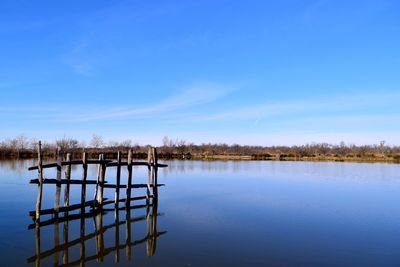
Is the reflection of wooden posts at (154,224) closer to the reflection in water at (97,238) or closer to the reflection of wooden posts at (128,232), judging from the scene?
the reflection in water at (97,238)

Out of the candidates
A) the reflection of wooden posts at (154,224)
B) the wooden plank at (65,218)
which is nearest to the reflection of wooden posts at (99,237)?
the wooden plank at (65,218)

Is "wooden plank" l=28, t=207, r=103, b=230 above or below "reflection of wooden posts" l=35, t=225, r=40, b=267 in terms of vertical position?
above

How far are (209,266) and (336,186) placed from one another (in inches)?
848

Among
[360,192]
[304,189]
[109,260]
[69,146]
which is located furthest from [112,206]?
[69,146]

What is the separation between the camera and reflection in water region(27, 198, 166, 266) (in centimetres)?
1000

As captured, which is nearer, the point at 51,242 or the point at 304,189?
the point at 51,242

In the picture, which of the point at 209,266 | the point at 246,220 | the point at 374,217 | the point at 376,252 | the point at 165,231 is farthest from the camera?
the point at 374,217

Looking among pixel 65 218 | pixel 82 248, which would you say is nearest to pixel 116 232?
pixel 82 248

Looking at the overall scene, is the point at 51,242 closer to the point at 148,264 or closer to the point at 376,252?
the point at 148,264

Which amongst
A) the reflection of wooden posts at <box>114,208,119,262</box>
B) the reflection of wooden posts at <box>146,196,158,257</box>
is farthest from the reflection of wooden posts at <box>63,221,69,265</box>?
the reflection of wooden posts at <box>146,196,158,257</box>

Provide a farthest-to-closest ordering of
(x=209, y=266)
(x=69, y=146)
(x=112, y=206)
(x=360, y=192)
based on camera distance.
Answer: (x=69, y=146), (x=360, y=192), (x=112, y=206), (x=209, y=266)

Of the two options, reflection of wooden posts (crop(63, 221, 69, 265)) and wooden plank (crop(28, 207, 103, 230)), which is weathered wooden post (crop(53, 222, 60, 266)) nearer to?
reflection of wooden posts (crop(63, 221, 69, 265))

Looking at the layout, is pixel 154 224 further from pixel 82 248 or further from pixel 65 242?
pixel 82 248

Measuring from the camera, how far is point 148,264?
941cm
